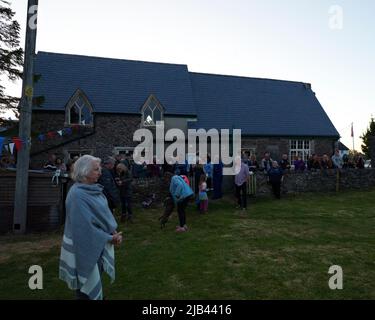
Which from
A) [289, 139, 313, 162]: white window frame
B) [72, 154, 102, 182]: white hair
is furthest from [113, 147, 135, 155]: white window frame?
[72, 154, 102, 182]: white hair

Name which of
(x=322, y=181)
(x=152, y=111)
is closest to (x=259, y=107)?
(x=152, y=111)

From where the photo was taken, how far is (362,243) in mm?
8461

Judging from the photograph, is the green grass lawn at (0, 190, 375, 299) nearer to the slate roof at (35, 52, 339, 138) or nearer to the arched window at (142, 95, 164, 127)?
the arched window at (142, 95, 164, 127)

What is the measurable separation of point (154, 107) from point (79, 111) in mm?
5053

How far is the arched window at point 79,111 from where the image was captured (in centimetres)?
2322

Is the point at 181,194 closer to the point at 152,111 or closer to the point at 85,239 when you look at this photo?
the point at 85,239

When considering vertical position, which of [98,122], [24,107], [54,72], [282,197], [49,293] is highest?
[54,72]

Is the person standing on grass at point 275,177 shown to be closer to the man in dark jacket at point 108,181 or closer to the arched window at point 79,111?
the man in dark jacket at point 108,181

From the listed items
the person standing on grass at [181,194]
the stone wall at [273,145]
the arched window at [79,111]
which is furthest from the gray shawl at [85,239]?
the stone wall at [273,145]

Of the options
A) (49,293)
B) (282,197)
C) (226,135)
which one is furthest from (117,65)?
(49,293)

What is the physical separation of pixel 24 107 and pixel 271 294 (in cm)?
909

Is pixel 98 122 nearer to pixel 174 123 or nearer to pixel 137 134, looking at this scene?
pixel 137 134

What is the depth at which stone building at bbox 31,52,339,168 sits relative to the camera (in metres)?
23.1

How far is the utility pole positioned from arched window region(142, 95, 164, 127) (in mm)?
13574
